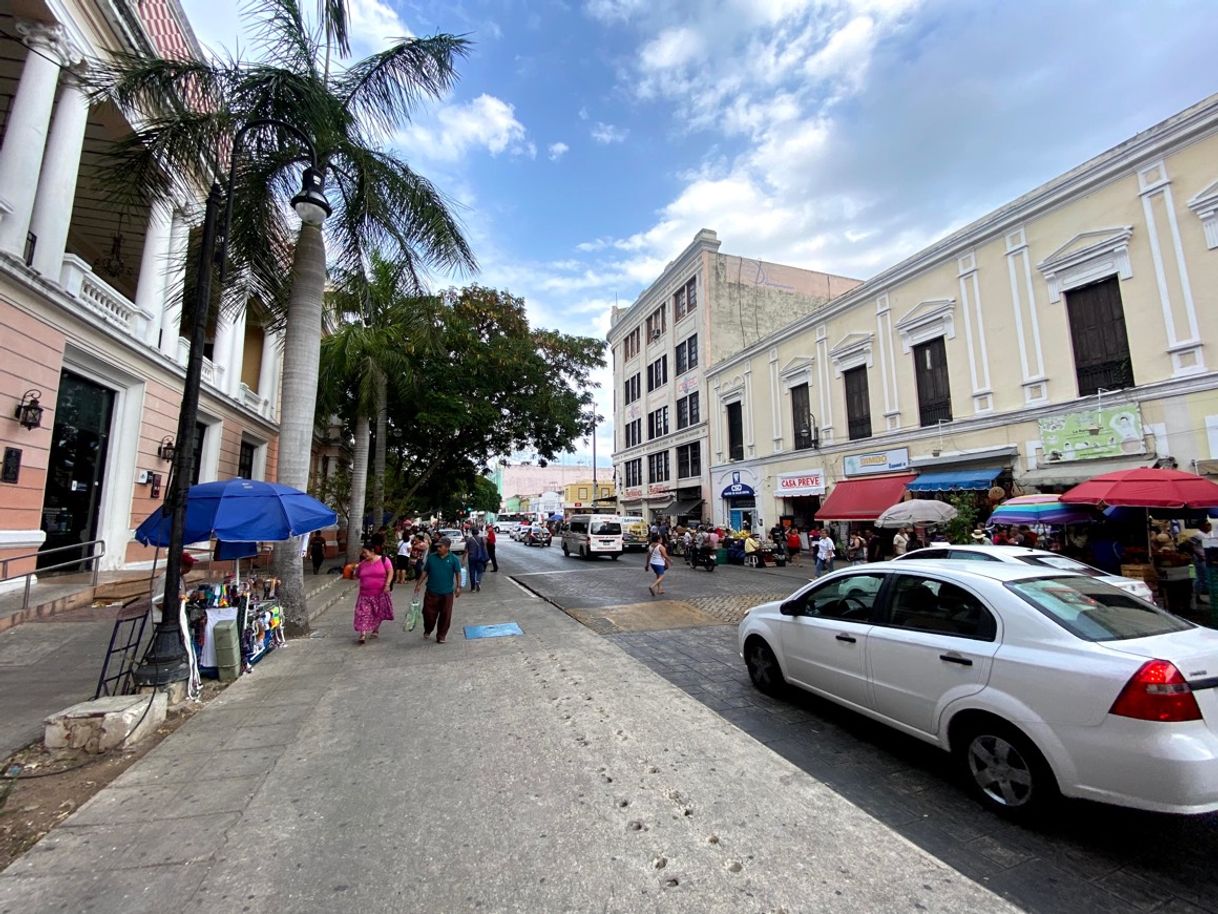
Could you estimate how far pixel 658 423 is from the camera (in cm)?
3697

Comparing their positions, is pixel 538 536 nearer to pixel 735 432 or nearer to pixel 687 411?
pixel 687 411

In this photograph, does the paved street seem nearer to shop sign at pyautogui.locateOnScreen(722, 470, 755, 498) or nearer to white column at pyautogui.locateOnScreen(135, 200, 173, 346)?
white column at pyautogui.locateOnScreen(135, 200, 173, 346)

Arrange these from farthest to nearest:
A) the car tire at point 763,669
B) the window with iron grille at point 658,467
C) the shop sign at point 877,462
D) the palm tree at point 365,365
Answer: the window with iron grille at point 658,467, the shop sign at point 877,462, the palm tree at point 365,365, the car tire at point 763,669

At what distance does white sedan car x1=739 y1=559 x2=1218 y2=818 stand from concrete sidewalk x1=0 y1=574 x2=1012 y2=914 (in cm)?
92

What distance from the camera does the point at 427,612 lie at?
26.5ft

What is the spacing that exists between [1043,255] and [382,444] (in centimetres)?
2071

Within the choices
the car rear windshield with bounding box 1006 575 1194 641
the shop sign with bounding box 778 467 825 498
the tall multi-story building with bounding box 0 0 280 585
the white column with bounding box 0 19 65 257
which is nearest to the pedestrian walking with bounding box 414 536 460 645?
the tall multi-story building with bounding box 0 0 280 585

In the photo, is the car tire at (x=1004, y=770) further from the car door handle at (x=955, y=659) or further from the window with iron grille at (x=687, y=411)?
the window with iron grille at (x=687, y=411)

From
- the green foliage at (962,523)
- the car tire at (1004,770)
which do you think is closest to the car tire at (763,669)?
the car tire at (1004,770)

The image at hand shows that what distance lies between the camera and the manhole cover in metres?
8.62

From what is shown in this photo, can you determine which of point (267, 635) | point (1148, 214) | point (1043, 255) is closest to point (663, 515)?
point (1043, 255)

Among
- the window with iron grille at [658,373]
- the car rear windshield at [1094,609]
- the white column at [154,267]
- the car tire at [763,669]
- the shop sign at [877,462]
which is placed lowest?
the car tire at [763,669]

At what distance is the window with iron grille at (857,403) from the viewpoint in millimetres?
20266

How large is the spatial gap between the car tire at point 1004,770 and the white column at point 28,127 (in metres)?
13.5
